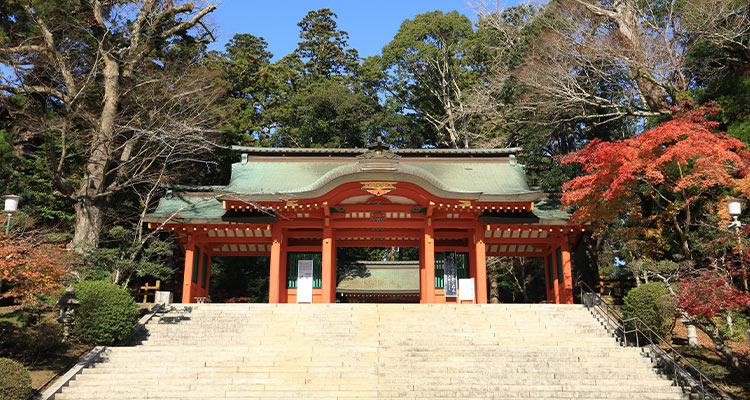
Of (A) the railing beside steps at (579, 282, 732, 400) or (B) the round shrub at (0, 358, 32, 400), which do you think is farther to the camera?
(A) the railing beside steps at (579, 282, 732, 400)

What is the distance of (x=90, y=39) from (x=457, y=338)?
60.0ft

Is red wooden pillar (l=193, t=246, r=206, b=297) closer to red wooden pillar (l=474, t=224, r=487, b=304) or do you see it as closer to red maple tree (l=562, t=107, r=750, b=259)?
red wooden pillar (l=474, t=224, r=487, b=304)

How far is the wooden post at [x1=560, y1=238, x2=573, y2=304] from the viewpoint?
18.0 meters

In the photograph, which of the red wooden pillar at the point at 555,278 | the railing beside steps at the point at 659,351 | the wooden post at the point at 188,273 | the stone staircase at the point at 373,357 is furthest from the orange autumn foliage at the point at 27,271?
the red wooden pillar at the point at 555,278

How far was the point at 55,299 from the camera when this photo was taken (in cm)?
1261

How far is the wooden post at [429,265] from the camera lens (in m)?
17.4

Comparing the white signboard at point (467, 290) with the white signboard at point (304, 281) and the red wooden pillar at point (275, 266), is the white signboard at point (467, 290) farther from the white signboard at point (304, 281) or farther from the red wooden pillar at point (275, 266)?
the red wooden pillar at point (275, 266)

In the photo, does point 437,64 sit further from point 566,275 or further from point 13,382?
point 13,382

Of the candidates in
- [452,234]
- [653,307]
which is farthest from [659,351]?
[452,234]

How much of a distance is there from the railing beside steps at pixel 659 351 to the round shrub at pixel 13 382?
35.4 feet

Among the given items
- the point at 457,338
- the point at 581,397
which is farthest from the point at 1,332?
the point at 581,397

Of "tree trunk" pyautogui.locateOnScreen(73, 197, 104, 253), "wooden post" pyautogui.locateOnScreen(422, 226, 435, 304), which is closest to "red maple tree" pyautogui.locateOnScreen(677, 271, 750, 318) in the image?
"wooden post" pyautogui.locateOnScreen(422, 226, 435, 304)

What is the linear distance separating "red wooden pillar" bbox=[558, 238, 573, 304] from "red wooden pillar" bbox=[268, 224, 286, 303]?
906 cm

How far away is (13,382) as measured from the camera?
868 centimetres
